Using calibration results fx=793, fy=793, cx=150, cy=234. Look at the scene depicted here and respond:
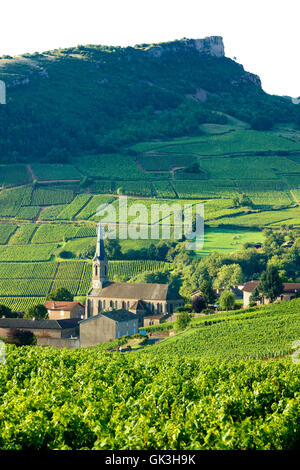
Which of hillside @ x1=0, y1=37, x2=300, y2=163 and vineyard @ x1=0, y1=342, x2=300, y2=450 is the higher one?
hillside @ x1=0, y1=37, x2=300, y2=163

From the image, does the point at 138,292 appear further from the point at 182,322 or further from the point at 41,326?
the point at 182,322

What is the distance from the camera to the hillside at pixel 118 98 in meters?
135

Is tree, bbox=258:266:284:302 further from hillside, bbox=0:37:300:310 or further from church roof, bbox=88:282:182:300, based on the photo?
hillside, bbox=0:37:300:310

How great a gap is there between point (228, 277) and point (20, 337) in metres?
29.2

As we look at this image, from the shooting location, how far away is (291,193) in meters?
108

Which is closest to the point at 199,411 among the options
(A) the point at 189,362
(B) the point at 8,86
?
(A) the point at 189,362

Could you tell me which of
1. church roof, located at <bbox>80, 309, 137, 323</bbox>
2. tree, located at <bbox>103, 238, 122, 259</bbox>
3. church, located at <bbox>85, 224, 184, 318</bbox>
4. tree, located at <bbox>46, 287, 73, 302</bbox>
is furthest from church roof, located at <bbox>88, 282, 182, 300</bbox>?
tree, located at <bbox>103, 238, 122, 259</bbox>

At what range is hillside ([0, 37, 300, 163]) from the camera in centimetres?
13462

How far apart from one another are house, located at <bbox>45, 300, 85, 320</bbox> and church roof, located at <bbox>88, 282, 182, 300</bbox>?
104 inches

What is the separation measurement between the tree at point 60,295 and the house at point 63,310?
1.25 m

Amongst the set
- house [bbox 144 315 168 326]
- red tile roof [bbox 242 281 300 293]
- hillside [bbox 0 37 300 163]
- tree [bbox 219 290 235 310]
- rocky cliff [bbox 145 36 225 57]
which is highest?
rocky cliff [bbox 145 36 225 57]

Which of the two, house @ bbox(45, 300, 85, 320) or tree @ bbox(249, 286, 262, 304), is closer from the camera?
tree @ bbox(249, 286, 262, 304)

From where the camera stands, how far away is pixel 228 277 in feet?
269

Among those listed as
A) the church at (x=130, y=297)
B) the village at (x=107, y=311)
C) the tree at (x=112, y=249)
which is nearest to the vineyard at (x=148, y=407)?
the village at (x=107, y=311)
